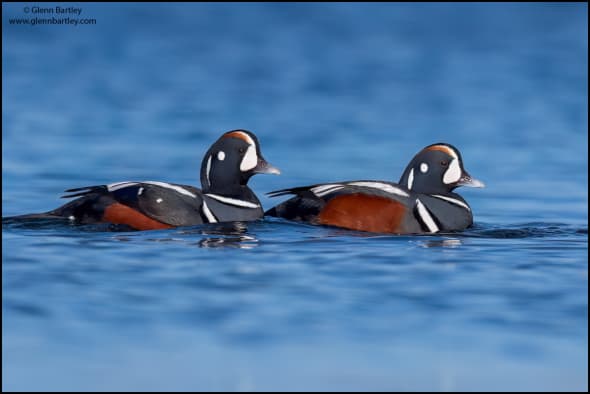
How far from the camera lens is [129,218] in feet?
37.9

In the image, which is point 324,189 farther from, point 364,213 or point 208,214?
point 208,214

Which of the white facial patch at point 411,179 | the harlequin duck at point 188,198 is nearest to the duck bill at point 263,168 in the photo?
the harlequin duck at point 188,198

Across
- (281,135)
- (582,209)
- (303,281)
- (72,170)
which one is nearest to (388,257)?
(303,281)

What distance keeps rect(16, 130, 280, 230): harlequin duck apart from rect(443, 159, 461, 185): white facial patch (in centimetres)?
179

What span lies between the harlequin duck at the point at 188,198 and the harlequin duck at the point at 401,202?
0.48 meters

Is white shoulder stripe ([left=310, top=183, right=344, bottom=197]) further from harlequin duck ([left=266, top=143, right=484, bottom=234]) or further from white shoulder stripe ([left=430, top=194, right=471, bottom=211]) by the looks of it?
white shoulder stripe ([left=430, top=194, right=471, bottom=211])

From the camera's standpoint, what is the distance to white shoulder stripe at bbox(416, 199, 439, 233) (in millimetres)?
12258

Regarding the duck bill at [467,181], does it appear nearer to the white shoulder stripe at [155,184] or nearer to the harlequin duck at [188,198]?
the harlequin duck at [188,198]

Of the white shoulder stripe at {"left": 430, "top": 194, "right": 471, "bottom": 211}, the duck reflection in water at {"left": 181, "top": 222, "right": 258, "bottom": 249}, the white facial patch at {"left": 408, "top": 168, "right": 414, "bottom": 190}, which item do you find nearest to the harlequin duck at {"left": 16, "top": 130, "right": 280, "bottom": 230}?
the duck reflection in water at {"left": 181, "top": 222, "right": 258, "bottom": 249}

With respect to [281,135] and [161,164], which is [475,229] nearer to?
[161,164]

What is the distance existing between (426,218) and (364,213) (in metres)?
0.61

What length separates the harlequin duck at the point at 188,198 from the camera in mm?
11586

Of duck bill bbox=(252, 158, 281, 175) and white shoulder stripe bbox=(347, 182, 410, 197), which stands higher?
duck bill bbox=(252, 158, 281, 175)

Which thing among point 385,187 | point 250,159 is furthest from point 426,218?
point 250,159
